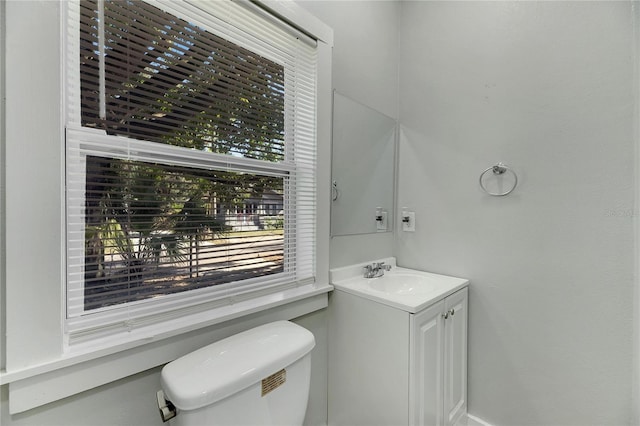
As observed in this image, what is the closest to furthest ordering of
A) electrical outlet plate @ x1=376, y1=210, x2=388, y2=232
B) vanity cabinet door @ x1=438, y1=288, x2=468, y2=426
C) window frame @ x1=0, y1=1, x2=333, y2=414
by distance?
window frame @ x1=0, y1=1, x2=333, y2=414 → vanity cabinet door @ x1=438, y1=288, x2=468, y2=426 → electrical outlet plate @ x1=376, y1=210, x2=388, y2=232

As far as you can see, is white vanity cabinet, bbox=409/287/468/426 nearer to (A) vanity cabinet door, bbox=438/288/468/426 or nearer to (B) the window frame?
(A) vanity cabinet door, bbox=438/288/468/426

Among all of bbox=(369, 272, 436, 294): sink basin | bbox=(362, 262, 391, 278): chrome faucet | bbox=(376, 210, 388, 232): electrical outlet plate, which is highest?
bbox=(376, 210, 388, 232): electrical outlet plate

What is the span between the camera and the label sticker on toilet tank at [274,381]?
86 centimetres

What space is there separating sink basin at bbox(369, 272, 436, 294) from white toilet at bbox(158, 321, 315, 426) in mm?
695

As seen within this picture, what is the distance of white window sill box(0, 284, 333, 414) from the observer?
0.71 meters

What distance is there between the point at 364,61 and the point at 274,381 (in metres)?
1.69

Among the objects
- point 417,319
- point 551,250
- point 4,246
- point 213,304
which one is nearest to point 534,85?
point 551,250

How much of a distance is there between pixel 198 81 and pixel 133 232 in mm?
593

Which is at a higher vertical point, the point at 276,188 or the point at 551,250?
the point at 276,188

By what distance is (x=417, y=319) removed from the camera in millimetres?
1155

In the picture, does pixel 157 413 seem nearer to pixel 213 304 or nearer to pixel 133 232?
pixel 213 304

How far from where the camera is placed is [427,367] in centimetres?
121

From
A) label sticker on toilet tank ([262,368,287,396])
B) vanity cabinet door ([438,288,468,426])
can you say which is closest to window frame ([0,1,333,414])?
label sticker on toilet tank ([262,368,287,396])

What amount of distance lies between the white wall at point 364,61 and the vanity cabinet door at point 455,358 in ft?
1.70
